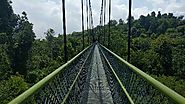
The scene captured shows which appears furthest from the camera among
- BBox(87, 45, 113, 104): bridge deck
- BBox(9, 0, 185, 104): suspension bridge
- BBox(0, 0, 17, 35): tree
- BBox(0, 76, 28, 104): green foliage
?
BBox(0, 0, 17, 35): tree

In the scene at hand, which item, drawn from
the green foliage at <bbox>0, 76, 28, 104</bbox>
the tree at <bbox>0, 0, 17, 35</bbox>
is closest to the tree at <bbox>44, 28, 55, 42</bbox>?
the tree at <bbox>0, 0, 17, 35</bbox>

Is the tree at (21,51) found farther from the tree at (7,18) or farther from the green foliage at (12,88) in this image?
the green foliage at (12,88)

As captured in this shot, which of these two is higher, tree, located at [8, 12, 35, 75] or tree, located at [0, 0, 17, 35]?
tree, located at [0, 0, 17, 35]

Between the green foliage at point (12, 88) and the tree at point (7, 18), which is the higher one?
the tree at point (7, 18)

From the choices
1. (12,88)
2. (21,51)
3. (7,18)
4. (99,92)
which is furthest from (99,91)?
(7,18)

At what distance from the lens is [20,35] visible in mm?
50562

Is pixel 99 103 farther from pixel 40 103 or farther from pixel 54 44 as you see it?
pixel 54 44

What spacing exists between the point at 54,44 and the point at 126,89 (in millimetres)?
56519

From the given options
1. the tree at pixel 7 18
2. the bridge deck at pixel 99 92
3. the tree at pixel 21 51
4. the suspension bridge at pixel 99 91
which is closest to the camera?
the suspension bridge at pixel 99 91

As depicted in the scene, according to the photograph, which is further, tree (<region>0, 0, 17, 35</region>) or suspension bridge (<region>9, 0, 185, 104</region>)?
tree (<region>0, 0, 17, 35</region>)

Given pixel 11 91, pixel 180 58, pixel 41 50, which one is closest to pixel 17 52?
pixel 41 50

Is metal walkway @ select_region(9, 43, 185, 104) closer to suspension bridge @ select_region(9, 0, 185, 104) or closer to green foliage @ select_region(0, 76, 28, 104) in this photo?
suspension bridge @ select_region(9, 0, 185, 104)

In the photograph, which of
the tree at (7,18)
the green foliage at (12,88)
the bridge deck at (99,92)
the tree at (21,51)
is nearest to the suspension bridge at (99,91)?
the bridge deck at (99,92)

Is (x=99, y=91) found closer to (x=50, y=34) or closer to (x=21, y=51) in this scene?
(x=21, y=51)
